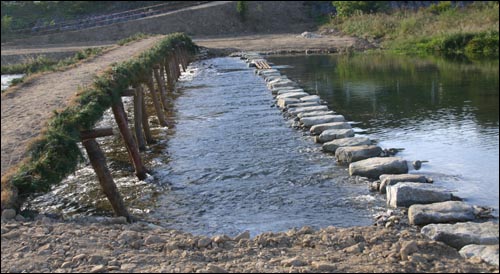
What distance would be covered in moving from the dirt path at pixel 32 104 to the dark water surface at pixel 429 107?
5888 mm

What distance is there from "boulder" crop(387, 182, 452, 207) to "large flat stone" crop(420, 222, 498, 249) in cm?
115

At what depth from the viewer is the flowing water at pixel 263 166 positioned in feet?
28.7

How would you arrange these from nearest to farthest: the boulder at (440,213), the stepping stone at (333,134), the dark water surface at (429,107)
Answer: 1. the boulder at (440,213)
2. the dark water surface at (429,107)
3. the stepping stone at (333,134)

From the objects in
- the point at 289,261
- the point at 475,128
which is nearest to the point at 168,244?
the point at 289,261

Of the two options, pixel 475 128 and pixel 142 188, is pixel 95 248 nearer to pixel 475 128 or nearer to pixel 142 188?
pixel 142 188

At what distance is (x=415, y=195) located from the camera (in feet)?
28.0

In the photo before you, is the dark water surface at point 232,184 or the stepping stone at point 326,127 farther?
the stepping stone at point 326,127

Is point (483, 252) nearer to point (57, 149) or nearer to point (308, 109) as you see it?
point (57, 149)

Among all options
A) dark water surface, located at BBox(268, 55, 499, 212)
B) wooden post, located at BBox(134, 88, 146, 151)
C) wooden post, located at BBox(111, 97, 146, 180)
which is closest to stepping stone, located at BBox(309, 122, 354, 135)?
dark water surface, located at BBox(268, 55, 499, 212)

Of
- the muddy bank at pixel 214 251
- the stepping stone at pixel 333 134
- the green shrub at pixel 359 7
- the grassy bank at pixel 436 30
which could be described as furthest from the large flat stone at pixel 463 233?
the green shrub at pixel 359 7

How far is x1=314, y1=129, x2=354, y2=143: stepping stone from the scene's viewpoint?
12.4m

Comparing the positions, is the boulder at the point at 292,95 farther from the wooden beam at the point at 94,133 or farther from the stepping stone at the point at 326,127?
the wooden beam at the point at 94,133

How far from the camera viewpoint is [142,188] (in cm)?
1019

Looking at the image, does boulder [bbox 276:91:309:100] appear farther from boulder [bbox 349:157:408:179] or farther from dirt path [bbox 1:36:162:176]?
boulder [bbox 349:157:408:179]
